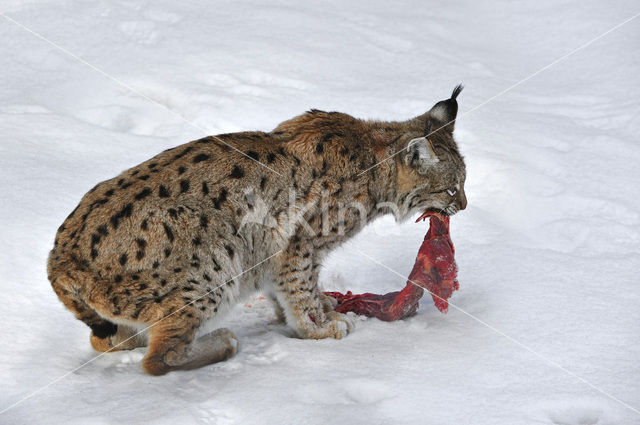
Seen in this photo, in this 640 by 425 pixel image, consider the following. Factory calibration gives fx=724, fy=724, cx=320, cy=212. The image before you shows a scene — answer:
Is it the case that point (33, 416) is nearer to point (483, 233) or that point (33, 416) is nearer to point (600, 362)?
point (600, 362)

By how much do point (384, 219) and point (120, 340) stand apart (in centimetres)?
273

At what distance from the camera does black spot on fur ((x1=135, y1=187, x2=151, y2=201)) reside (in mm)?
4309

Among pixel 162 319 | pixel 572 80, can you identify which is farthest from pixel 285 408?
pixel 572 80

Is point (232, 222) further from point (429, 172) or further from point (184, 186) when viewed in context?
point (429, 172)

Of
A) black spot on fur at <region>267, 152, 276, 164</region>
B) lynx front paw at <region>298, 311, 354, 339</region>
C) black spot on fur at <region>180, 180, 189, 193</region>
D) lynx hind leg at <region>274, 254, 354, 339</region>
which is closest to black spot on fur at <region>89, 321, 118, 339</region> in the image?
black spot on fur at <region>180, 180, 189, 193</region>

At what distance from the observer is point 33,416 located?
370cm

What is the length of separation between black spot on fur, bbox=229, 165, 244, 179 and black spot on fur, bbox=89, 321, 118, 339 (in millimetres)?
1165

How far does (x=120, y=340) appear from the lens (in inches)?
178

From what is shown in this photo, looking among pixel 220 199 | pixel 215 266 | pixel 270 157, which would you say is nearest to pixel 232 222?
pixel 220 199

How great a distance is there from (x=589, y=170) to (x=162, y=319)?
4.46 m

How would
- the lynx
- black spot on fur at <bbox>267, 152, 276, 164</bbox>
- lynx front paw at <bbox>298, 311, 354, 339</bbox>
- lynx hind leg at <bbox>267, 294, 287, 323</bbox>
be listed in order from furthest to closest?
lynx hind leg at <bbox>267, 294, 287, 323</bbox> → lynx front paw at <bbox>298, 311, 354, 339</bbox> → black spot on fur at <bbox>267, 152, 276, 164</bbox> → the lynx

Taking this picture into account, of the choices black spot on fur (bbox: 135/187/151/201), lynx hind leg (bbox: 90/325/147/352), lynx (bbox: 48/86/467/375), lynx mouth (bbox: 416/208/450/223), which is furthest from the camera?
lynx mouth (bbox: 416/208/450/223)

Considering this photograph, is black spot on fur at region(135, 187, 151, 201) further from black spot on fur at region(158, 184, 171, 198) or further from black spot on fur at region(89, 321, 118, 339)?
black spot on fur at region(89, 321, 118, 339)

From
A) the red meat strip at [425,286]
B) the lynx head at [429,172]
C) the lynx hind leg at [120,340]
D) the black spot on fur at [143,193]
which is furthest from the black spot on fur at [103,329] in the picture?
the lynx head at [429,172]
